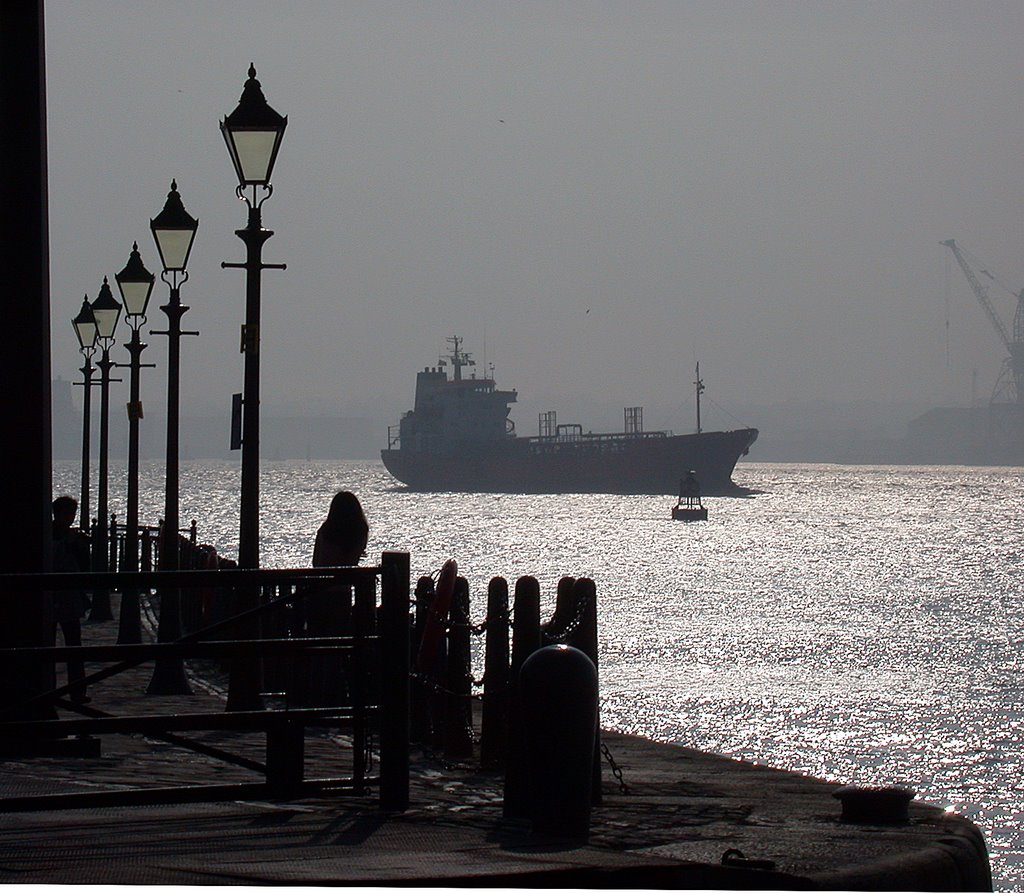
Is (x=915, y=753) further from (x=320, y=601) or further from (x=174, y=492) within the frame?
(x=320, y=601)

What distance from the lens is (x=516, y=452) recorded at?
5458 inches

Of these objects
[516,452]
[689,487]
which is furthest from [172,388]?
[516,452]

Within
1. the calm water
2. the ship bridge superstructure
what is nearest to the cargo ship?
the ship bridge superstructure

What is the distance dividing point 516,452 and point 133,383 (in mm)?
122602

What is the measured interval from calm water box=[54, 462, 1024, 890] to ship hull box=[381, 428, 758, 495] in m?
25.8

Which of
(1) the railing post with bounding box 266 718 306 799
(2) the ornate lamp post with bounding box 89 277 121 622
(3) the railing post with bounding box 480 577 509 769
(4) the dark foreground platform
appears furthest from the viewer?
(2) the ornate lamp post with bounding box 89 277 121 622

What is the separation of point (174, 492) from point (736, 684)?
19305 mm

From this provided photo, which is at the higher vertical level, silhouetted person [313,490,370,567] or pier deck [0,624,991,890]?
silhouetted person [313,490,370,567]

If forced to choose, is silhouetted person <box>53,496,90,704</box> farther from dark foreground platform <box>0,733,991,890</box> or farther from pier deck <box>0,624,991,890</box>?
dark foreground platform <box>0,733,991,890</box>

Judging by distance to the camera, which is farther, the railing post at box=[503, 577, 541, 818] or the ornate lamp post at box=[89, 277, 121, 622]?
the ornate lamp post at box=[89, 277, 121, 622]

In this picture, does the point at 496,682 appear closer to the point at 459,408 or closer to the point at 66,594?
the point at 66,594

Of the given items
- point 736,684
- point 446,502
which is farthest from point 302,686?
point 446,502

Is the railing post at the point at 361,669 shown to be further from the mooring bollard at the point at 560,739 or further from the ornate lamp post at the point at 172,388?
the ornate lamp post at the point at 172,388

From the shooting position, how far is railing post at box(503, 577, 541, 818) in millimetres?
5984
